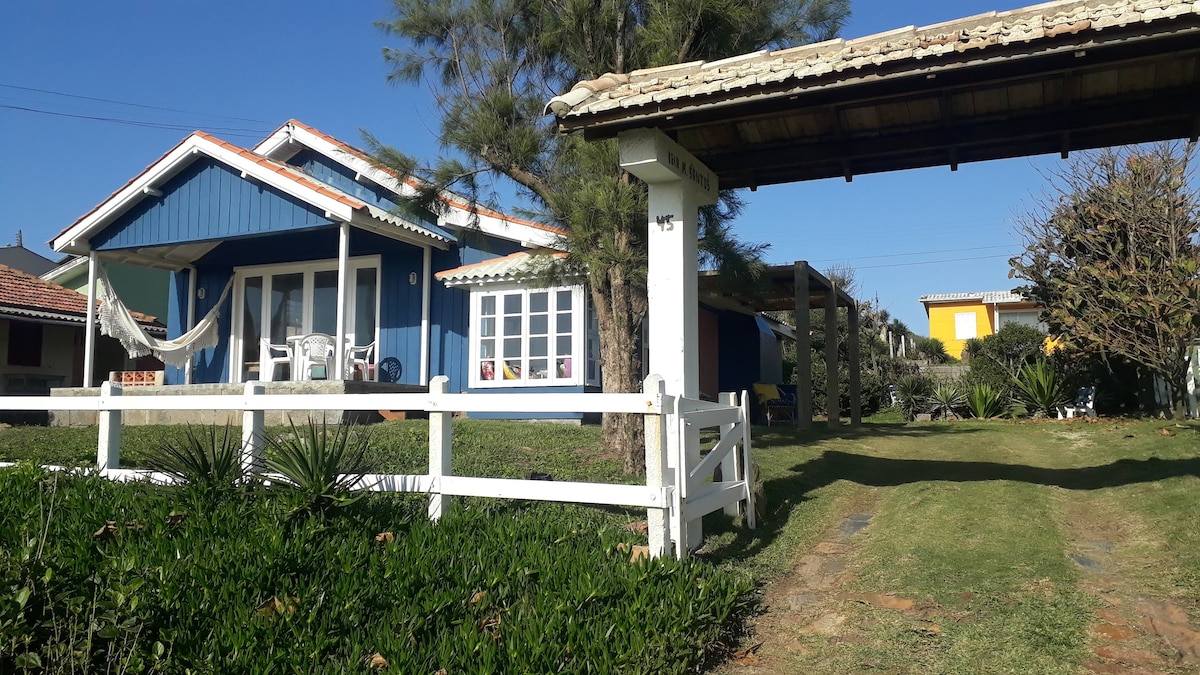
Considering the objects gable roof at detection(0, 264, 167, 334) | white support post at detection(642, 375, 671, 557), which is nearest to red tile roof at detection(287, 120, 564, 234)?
white support post at detection(642, 375, 671, 557)

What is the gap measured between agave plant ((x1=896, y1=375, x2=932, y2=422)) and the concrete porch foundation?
10566 millimetres

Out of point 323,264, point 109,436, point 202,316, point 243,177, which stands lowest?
point 109,436

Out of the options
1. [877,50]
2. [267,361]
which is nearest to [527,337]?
[267,361]

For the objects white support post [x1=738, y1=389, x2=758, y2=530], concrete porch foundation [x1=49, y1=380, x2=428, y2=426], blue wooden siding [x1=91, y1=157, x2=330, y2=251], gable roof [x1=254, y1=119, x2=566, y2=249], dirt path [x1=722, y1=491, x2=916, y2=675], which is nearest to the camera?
dirt path [x1=722, y1=491, x2=916, y2=675]

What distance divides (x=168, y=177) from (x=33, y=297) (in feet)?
27.7

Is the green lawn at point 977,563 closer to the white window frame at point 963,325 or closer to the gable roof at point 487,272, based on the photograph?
the gable roof at point 487,272

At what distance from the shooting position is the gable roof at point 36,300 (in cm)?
1992

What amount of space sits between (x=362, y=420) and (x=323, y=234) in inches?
168

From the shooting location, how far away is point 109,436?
6902 mm

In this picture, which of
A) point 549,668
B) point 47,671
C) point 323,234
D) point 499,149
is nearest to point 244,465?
point 47,671

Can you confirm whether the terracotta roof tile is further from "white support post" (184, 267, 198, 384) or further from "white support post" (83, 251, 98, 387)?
"white support post" (184, 267, 198, 384)

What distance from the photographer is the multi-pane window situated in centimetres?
1400

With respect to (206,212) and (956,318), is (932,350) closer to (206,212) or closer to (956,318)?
(956,318)

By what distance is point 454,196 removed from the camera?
37.1 ft
